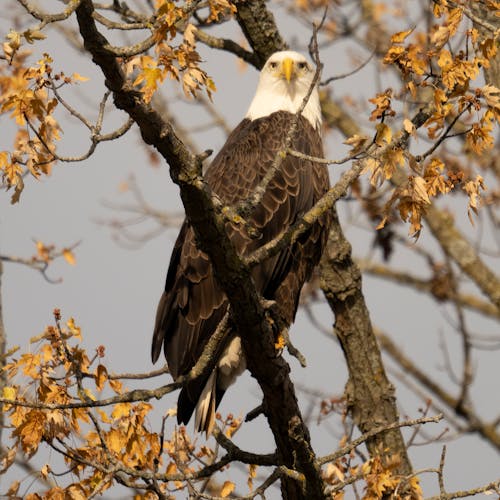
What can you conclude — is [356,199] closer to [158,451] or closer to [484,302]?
[158,451]

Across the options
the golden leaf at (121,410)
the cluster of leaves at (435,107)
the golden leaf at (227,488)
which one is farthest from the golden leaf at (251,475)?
the cluster of leaves at (435,107)

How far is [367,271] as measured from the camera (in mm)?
10688

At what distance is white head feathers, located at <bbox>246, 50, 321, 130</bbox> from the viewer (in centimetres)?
625

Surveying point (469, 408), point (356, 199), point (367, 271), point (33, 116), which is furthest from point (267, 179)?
point (367, 271)

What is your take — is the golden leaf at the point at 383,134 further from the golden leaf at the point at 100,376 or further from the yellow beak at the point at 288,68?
the yellow beak at the point at 288,68

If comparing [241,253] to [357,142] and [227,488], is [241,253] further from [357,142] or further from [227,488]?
[357,142]

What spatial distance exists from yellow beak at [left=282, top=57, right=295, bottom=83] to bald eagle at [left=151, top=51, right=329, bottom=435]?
455mm

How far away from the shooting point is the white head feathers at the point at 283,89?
625 centimetres

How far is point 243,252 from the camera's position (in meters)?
5.54

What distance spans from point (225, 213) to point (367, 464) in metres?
1.65

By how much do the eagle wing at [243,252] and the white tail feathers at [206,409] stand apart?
0.06 metres

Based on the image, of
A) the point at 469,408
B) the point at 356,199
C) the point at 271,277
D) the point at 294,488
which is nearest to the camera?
the point at 294,488

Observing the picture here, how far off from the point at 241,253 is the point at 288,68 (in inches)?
52.5

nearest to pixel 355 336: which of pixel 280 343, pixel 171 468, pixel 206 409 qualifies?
pixel 206 409
